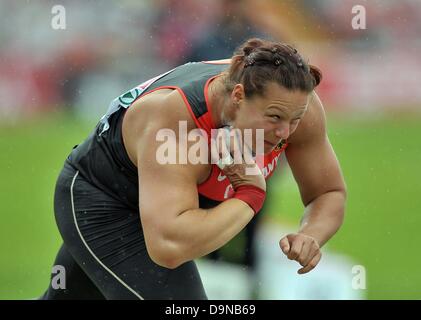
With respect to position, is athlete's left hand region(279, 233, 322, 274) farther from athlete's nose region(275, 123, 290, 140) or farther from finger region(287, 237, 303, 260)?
athlete's nose region(275, 123, 290, 140)

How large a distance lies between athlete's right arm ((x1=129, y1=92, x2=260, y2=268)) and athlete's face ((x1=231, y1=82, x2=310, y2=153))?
0.20 metres

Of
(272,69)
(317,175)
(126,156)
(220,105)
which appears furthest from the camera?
(317,175)

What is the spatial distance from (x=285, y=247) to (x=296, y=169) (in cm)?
43

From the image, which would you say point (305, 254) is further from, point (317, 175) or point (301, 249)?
point (317, 175)

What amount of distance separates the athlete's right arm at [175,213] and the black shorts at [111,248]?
230mm

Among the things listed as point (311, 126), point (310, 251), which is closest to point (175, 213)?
point (310, 251)

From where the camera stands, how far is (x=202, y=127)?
95.9 inches

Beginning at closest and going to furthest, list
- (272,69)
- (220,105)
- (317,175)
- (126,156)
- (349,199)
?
(272,69)
(220,105)
(126,156)
(317,175)
(349,199)

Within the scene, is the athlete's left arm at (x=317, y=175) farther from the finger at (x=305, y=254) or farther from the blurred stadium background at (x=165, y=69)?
the blurred stadium background at (x=165, y=69)

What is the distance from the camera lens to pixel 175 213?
239 centimetres

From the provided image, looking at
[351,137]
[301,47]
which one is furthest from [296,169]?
[351,137]

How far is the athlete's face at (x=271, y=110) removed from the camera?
238 centimetres

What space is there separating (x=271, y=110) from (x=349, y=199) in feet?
13.3

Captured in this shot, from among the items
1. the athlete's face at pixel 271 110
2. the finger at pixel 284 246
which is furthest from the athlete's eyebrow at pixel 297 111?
the finger at pixel 284 246
